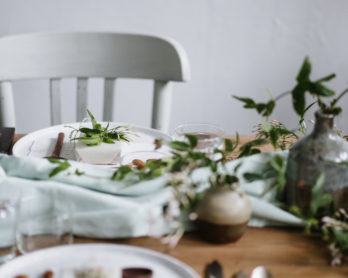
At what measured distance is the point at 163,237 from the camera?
78 cm

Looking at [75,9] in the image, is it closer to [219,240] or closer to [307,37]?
[307,37]

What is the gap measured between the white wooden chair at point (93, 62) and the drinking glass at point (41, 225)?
0.82 m

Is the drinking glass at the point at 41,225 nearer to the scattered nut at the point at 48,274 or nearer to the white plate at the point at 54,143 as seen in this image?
the scattered nut at the point at 48,274

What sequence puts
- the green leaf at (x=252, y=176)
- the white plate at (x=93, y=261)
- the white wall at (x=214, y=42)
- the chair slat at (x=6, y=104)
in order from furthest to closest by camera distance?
the white wall at (x=214, y=42), the chair slat at (x=6, y=104), the green leaf at (x=252, y=176), the white plate at (x=93, y=261)

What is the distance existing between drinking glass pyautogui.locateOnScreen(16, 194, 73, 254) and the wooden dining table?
0.04m

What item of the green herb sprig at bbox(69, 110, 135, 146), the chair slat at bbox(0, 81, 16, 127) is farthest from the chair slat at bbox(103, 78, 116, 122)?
the green herb sprig at bbox(69, 110, 135, 146)

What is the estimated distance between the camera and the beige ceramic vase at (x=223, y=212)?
0.72m

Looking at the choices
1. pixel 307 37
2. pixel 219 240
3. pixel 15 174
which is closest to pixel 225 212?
pixel 219 240

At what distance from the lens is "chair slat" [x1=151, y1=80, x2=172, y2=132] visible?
158cm

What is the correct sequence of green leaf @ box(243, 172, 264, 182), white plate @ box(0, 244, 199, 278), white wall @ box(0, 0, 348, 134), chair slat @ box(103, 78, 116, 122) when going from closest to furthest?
white plate @ box(0, 244, 199, 278), green leaf @ box(243, 172, 264, 182), chair slat @ box(103, 78, 116, 122), white wall @ box(0, 0, 348, 134)

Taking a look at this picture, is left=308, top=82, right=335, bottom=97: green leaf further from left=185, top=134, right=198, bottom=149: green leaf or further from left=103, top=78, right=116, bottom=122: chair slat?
left=103, top=78, right=116, bottom=122: chair slat

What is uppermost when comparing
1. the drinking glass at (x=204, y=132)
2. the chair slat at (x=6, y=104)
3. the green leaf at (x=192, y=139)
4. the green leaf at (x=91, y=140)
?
the green leaf at (x=192, y=139)

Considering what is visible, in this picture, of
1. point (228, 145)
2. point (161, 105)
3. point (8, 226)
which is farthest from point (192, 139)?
point (161, 105)

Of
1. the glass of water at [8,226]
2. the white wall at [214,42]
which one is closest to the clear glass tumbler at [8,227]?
the glass of water at [8,226]
